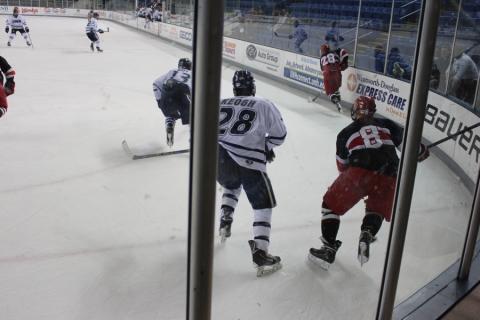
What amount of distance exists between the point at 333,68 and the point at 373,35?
1.71ft

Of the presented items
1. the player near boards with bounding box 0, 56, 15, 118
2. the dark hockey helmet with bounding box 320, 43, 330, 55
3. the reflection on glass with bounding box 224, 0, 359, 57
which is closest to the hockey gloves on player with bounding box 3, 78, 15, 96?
the player near boards with bounding box 0, 56, 15, 118

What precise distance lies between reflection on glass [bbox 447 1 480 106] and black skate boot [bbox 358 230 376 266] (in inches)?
65.7

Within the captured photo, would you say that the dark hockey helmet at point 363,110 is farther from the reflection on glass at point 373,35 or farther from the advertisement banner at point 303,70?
the advertisement banner at point 303,70

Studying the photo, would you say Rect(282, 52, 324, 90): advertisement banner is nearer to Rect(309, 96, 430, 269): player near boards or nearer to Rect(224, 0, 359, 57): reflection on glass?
Rect(224, 0, 359, 57): reflection on glass

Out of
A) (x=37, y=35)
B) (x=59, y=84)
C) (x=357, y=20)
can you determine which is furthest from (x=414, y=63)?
(x=37, y=35)

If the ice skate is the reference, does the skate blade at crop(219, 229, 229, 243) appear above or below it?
below

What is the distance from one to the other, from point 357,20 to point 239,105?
3.56 m

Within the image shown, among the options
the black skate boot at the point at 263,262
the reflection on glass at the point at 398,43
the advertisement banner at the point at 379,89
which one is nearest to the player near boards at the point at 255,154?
the black skate boot at the point at 263,262

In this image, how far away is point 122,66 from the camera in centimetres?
718

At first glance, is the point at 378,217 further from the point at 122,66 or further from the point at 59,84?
the point at 122,66

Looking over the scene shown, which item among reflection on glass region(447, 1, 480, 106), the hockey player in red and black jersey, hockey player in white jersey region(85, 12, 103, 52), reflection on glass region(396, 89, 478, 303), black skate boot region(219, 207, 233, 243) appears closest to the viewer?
reflection on glass region(396, 89, 478, 303)

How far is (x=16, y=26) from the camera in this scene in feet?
27.0

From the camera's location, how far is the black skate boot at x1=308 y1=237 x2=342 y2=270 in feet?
5.90

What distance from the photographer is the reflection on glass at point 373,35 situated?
4498mm
